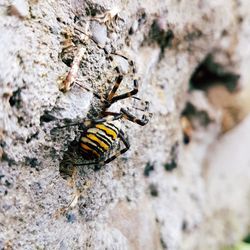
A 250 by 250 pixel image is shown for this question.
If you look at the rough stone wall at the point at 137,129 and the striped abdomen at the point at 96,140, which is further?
the striped abdomen at the point at 96,140

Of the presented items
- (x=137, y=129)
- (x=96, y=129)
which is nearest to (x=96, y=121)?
(x=96, y=129)

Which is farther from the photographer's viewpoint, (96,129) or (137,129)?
(137,129)

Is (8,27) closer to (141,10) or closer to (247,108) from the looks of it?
(141,10)

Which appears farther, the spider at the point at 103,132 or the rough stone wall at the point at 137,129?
the spider at the point at 103,132

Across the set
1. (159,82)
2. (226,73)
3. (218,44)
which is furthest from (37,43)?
(226,73)

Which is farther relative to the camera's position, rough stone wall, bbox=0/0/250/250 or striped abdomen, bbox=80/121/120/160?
striped abdomen, bbox=80/121/120/160

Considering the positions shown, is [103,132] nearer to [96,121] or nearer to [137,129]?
[96,121]
